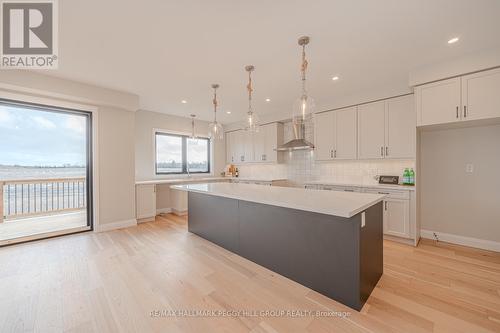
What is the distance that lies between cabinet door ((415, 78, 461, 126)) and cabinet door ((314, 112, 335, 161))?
146 cm

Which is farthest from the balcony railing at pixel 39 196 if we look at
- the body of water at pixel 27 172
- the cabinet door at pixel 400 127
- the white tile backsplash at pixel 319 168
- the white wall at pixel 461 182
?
the white wall at pixel 461 182

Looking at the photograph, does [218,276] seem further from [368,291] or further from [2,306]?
[2,306]

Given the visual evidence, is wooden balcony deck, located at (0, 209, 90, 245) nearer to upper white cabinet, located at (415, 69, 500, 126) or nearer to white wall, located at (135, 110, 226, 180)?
white wall, located at (135, 110, 226, 180)

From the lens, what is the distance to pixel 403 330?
145cm

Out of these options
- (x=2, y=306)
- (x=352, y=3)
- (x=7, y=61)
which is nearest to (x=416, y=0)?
(x=352, y=3)

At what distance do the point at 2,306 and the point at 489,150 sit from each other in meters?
5.99

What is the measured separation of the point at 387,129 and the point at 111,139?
16.9 feet

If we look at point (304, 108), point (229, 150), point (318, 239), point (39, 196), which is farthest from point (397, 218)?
point (39, 196)

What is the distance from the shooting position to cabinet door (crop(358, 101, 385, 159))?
11.6 ft

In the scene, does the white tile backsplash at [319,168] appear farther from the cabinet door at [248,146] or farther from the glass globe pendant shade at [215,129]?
the glass globe pendant shade at [215,129]

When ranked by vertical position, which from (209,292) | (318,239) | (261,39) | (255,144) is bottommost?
(209,292)

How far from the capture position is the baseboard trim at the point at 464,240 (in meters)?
2.85

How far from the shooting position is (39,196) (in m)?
4.64

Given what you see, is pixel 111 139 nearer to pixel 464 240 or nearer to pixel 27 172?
pixel 27 172
